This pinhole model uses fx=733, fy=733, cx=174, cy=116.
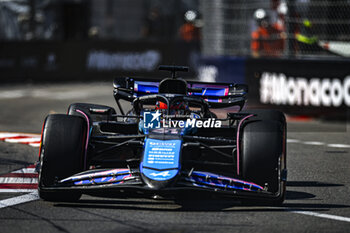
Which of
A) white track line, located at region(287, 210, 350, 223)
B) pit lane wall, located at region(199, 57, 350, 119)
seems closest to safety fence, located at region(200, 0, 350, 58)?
pit lane wall, located at region(199, 57, 350, 119)

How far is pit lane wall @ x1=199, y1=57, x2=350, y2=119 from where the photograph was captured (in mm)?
14586

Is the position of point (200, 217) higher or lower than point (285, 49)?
lower

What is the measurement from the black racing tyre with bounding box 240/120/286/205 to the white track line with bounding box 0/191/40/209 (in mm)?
2034

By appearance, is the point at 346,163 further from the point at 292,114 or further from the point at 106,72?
the point at 106,72

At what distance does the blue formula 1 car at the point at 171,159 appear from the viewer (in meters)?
6.39

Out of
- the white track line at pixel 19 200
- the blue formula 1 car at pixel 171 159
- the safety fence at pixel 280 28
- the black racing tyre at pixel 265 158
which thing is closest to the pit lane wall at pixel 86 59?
the safety fence at pixel 280 28

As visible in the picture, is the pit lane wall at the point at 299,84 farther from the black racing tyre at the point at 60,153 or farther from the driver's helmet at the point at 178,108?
the black racing tyre at the point at 60,153

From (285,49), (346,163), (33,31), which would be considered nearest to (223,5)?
(285,49)

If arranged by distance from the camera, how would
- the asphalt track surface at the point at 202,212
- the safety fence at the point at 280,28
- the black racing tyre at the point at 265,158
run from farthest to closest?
the safety fence at the point at 280,28 → the black racing tyre at the point at 265,158 → the asphalt track surface at the point at 202,212

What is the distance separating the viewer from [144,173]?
6.39 metres

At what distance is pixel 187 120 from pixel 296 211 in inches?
56.8

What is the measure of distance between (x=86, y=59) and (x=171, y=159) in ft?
71.0

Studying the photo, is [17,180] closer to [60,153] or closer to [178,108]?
[60,153]

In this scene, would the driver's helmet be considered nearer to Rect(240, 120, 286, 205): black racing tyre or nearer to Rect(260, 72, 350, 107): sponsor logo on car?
Rect(240, 120, 286, 205): black racing tyre
